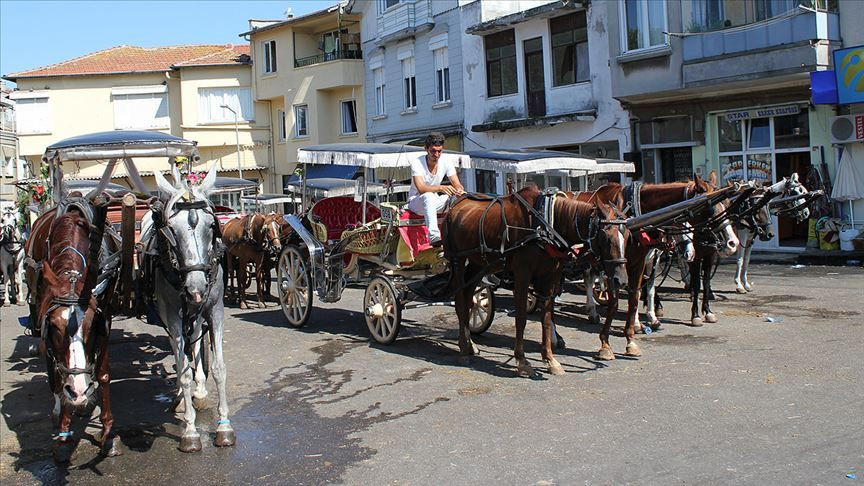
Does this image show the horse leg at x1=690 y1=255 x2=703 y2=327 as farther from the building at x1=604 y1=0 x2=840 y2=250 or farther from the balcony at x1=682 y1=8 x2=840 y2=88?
the balcony at x1=682 y1=8 x2=840 y2=88

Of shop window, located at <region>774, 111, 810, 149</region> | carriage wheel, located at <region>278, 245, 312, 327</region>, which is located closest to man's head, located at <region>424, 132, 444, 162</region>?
carriage wheel, located at <region>278, 245, 312, 327</region>

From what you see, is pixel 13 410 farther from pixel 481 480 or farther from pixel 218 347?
pixel 481 480

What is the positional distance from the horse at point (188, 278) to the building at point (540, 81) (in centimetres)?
1581

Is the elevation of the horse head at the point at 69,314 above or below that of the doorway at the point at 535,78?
below

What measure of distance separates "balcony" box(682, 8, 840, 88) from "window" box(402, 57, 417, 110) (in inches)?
540

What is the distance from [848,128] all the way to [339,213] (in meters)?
11.7

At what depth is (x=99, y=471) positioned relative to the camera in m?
6.71

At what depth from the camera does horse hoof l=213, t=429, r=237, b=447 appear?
23.5ft

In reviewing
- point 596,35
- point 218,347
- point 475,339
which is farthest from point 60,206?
point 596,35

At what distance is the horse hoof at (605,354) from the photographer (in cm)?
956

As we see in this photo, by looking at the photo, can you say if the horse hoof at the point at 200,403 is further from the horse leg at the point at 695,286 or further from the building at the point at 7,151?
the building at the point at 7,151

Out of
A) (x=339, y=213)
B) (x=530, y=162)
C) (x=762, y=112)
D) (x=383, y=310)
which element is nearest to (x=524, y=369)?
(x=383, y=310)

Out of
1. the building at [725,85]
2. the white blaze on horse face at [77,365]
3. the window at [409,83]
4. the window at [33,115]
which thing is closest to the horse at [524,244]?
the white blaze on horse face at [77,365]

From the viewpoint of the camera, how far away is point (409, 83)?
32.8 meters
